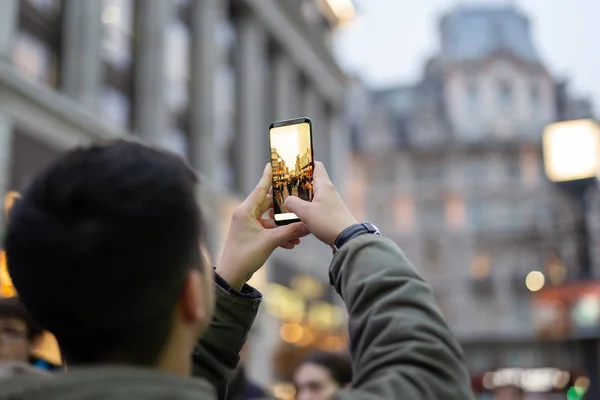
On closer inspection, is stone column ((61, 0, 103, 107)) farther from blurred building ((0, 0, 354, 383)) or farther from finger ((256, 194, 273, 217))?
finger ((256, 194, 273, 217))

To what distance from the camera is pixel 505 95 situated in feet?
220

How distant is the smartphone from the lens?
2.00 metres

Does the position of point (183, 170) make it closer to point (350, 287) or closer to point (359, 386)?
point (350, 287)

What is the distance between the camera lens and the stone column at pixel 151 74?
24828 millimetres

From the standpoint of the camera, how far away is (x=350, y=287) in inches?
59.1

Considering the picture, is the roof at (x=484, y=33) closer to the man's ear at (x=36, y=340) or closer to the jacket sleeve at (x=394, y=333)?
the man's ear at (x=36, y=340)

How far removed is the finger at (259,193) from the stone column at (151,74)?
22.9m

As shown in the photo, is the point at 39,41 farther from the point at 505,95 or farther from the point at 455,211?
the point at 505,95

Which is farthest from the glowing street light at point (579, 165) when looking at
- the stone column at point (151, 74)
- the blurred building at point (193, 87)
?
the stone column at point (151, 74)

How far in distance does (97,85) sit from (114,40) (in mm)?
2968

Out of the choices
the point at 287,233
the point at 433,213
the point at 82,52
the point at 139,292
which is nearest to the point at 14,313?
the point at 287,233

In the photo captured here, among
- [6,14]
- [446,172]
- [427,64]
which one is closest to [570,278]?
[6,14]

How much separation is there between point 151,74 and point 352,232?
24476mm

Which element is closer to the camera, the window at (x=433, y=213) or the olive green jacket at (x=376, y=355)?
the olive green jacket at (x=376, y=355)
